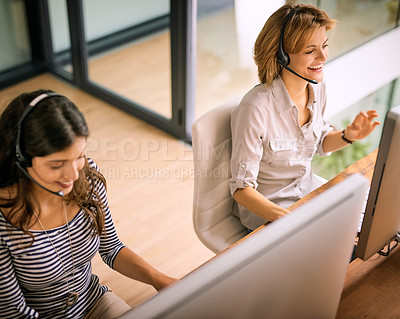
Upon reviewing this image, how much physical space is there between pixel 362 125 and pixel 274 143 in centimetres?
30

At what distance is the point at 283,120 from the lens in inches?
70.7

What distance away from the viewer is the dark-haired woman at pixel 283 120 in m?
1.69

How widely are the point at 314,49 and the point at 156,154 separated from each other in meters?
1.64

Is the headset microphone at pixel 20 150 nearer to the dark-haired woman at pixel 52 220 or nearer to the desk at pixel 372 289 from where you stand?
the dark-haired woman at pixel 52 220

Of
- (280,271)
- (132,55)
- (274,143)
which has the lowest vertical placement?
(132,55)

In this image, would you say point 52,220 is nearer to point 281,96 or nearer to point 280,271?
point 280,271

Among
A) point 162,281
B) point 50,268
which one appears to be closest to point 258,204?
point 162,281

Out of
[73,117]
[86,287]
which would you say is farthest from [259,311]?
[86,287]

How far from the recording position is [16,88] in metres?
3.84

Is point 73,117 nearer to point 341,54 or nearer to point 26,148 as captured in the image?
point 26,148

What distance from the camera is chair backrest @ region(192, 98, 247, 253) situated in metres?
1.71

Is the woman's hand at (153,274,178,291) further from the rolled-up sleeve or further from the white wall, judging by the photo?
the white wall

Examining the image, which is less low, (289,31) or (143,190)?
(289,31)

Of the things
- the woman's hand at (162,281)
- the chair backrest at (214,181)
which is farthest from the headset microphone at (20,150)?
the chair backrest at (214,181)
